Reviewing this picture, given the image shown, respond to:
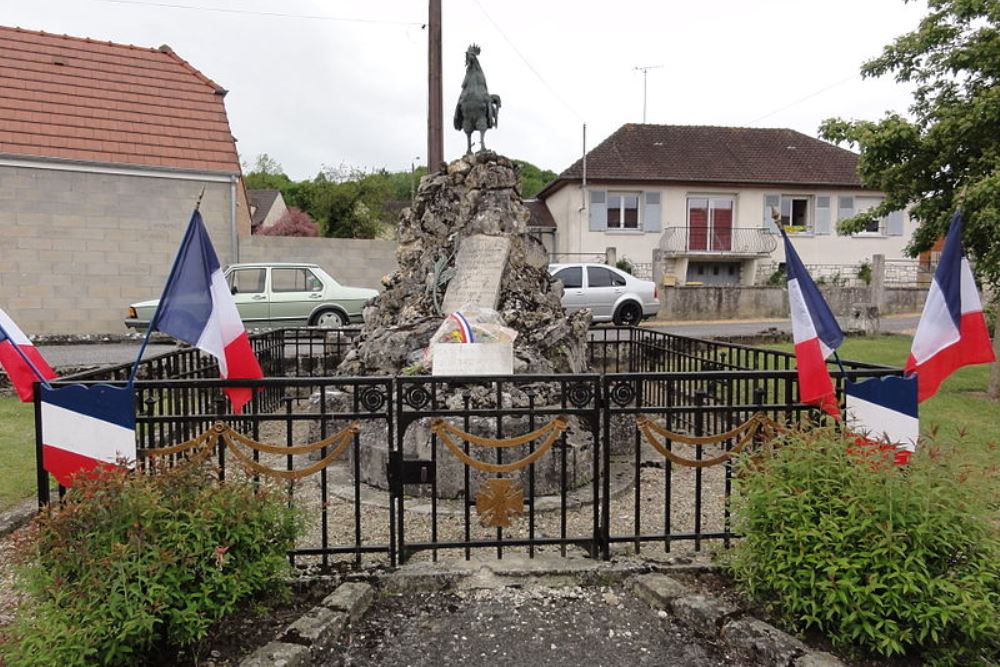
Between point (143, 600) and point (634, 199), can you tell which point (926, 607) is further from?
point (634, 199)

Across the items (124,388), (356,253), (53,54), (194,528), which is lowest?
(194,528)

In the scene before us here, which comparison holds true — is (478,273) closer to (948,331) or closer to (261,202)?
(948,331)

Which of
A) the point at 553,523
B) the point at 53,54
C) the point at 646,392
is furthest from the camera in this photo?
the point at 53,54

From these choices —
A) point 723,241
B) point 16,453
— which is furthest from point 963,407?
point 723,241

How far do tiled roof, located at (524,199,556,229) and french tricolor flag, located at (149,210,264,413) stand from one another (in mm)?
25838

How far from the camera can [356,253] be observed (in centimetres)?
1792

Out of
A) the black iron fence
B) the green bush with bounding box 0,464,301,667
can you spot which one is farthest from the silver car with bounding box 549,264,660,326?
the green bush with bounding box 0,464,301,667

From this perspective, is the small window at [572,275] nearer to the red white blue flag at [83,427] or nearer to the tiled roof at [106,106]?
the tiled roof at [106,106]

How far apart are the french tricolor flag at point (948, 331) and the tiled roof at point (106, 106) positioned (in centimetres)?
1544

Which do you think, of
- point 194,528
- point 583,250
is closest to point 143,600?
point 194,528

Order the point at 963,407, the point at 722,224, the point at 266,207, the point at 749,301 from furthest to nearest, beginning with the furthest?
the point at 266,207, the point at 722,224, the point at 749,301, the point at 963,407

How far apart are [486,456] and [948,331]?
3.04m

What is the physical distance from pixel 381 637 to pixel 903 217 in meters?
31.3

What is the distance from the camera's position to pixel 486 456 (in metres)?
5.05
